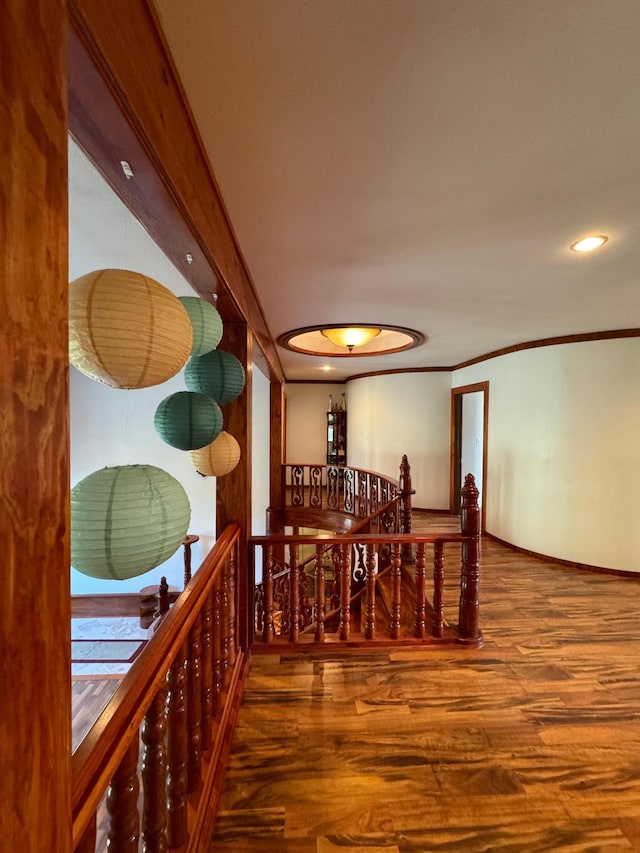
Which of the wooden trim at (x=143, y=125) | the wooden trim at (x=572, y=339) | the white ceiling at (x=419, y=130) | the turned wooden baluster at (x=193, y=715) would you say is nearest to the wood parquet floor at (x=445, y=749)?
the turned wooden baluster at (x=193, y=715)

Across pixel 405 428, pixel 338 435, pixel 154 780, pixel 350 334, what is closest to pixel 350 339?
pixel 350 334

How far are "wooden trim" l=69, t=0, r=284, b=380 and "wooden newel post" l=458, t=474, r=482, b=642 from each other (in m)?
2.11

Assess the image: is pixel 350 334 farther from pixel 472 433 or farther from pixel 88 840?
pixel 88 840

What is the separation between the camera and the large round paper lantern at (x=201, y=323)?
4.68ft

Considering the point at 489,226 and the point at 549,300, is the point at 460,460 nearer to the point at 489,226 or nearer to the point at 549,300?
the point at 549,300

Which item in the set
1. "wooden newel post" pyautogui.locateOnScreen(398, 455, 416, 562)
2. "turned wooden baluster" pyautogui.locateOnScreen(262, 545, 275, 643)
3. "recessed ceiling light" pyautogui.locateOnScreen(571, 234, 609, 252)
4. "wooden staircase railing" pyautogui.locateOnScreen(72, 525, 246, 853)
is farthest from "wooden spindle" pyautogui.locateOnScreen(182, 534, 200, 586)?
"recessed ceiling light" pyautogui.locateOnScreen(571, 234, 609, 252)

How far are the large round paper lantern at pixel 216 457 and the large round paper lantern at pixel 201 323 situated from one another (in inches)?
17.1

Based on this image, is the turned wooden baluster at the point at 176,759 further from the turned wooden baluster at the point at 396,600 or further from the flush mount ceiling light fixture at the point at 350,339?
the flush mount ceiling light fixture at the point at 350,339

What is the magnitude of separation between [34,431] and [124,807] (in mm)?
919

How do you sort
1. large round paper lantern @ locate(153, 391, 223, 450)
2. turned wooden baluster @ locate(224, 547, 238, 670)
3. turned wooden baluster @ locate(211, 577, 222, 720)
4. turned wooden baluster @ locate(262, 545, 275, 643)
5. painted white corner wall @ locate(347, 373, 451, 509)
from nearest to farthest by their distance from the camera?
large round paper lantern @ locate(153, 391, 223, 450) → turned wooden baluster @ locate(211, 577, 222, 720) → turned wooden baluster @ locate(224, 547, 238, 670) → turned wooden baluster @ locate(262, 545, 275, 643) → painted white corner wall @ locate(347, 373, 451, 509)

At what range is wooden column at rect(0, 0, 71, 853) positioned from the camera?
445mm

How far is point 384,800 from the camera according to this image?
4.84 feet

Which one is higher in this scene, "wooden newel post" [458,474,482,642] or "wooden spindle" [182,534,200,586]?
"wooden newel post" [458,474,482,642]

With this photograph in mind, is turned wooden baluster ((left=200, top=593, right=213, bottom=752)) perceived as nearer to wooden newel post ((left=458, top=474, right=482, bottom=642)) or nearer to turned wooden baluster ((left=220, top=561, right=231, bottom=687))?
turned wooden baluster ((left=220, top=561, right=231, bottom=687))
